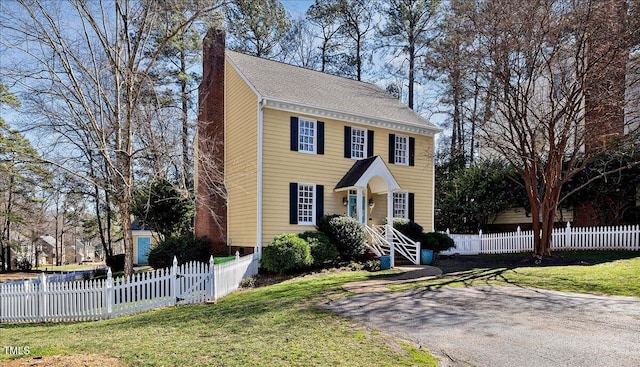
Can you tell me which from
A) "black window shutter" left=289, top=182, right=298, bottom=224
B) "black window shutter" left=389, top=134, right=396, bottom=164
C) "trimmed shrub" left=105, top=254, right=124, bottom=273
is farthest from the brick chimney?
"black window shutter" left=389, top=134, right=396, bottom=164

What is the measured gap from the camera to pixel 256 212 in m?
15.7

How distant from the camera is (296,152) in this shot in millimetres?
16719

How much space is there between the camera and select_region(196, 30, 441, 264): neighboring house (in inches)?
635

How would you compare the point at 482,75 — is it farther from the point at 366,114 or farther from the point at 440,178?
the point at 440,178

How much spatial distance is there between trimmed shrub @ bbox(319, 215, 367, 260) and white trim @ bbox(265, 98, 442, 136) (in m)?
4.33

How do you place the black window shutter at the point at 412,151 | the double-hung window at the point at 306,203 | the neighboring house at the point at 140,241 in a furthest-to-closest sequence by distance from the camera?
the neighboring house at the point at 140,241 < the black window shutter at the point at 412,151 < the double-hung window at the point at 306,203

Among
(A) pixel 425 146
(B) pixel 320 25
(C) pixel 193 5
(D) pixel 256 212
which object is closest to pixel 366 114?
(A) pixel 425 146

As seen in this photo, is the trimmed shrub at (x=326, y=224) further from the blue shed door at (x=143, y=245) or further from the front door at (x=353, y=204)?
the blue shed door at (x=143, y=245)

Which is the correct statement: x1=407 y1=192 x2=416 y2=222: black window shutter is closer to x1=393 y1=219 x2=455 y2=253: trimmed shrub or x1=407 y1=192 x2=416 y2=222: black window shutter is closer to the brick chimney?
x1=393 y1=219 x2=455 y2=253: trimmed shrub

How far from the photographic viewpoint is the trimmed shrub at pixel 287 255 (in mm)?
13906

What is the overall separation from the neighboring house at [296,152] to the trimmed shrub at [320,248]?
1.27 metres

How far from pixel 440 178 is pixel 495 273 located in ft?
53.6

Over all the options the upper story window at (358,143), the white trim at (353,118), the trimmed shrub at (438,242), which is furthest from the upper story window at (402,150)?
the trimmed shrub at (438,242)

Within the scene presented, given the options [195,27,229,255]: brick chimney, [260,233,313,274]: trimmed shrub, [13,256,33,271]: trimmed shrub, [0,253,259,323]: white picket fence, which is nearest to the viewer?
[0,253,259,323]: white picket fence
